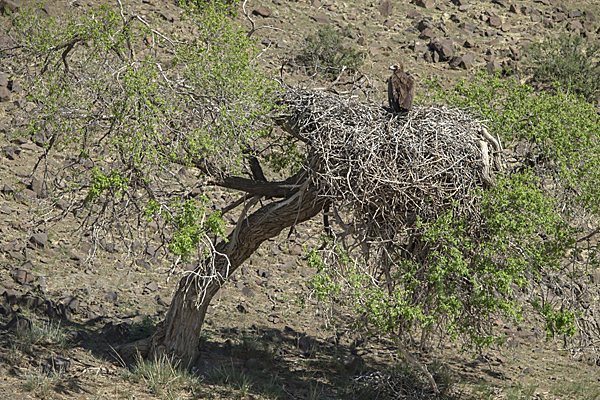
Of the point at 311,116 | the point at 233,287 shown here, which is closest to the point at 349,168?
the point at 311,116

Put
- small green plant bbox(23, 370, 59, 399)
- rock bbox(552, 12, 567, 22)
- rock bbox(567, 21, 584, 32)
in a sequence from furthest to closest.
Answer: rock bbox(552, 12, 567, 22)
rock bbox(567, 21, 584, 32)
small green plant bbox(23, 370, 59, 399)

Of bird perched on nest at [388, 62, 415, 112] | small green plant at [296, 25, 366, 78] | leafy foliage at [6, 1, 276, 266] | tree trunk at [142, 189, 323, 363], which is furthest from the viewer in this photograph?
small green plant at [296, 25, 366, 78]

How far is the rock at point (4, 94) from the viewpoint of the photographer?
1310 centimetres

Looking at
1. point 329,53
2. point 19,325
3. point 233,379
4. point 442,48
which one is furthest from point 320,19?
point 19,325

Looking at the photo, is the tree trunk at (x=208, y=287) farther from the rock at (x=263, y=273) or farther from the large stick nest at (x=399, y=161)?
the rock at (x=263, y=273)

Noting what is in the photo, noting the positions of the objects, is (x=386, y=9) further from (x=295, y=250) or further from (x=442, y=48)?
(x=295, y=250)

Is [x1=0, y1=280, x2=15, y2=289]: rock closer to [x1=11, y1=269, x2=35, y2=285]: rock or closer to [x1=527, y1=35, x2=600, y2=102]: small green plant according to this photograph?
[x1=11, y1=269, x2=35, y2=285]: rock

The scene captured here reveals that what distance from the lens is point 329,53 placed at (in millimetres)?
17188

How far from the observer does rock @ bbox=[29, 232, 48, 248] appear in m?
10.4

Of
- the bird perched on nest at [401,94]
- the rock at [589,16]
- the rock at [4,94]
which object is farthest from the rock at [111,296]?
the rock at [589,16]

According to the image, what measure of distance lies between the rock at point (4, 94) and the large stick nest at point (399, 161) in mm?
9492

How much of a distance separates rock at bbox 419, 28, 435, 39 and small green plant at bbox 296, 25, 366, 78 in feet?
8.08

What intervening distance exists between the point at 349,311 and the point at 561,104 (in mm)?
5923

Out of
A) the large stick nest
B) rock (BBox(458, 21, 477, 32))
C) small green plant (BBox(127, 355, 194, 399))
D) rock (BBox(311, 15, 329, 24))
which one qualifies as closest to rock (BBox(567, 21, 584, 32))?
rock (BBox(458, 21, 477, 32))
